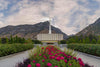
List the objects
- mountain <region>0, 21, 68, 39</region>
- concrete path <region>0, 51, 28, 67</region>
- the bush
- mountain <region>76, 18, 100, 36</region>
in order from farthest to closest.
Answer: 1. mountain <region>0, 21, 68, 39</region>
2. mountain <region>76, 18, 100, 36</region>
3. concrete path <region>0, 51, 28, 67</region>
4. the bush

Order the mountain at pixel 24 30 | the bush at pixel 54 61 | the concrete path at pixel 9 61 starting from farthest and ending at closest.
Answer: the mountain at pixel 24 30, the concrete path at pixel 9 61, the bush at pixel 54 61

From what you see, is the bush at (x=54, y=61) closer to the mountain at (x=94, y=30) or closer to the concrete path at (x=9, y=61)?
→ the concrete path at (x=9, y=61)

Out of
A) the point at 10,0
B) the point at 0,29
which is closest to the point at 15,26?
the point at 0,29

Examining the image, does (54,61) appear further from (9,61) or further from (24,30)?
(24,30)

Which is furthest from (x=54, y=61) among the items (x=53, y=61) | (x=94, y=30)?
(x=94, y=30)

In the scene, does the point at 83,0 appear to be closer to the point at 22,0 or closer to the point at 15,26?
the point at 22,0

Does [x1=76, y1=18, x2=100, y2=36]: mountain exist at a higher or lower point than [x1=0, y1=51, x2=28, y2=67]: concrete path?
higher

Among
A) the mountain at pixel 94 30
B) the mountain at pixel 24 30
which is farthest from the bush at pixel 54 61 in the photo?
the mountain at pixel 24 30

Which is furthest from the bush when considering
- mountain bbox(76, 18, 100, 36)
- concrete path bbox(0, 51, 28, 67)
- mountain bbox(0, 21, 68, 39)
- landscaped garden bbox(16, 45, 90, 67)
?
mountain bbox(0, 21, 68, 39)

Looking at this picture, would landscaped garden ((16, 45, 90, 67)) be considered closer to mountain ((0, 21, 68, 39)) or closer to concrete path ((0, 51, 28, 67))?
concrete path ((0, 51, 28, 67))

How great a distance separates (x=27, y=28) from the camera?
135250 mm

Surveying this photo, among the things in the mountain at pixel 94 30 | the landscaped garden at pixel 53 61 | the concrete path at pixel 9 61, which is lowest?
the concrete path at pixel 9 61

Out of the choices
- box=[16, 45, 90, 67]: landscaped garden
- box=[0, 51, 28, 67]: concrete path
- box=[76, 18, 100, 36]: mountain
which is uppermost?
box=[76, 18, 100, 36]: mountain

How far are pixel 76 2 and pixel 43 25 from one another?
135m
